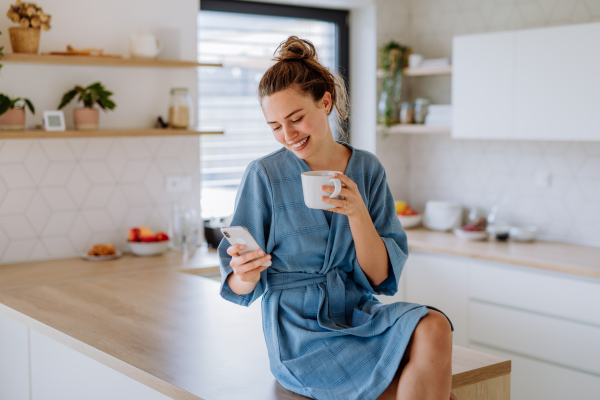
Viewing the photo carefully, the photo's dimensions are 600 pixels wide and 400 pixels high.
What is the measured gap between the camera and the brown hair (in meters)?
1.52

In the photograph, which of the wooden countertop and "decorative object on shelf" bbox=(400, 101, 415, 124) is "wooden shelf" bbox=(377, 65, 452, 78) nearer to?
"decorative object on shelf" bbox=(400, 101, 415, 124)

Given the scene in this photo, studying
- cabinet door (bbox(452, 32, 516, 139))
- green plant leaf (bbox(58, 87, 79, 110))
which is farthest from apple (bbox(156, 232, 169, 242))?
cabinet door (bbox(452, 32, 516, 139))

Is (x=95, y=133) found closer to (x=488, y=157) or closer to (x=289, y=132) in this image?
(x=289, y=132)

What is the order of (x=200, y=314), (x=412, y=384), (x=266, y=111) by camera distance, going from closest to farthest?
(x=412, y=384) → (x=266, y=111) → (x=200, y=314)

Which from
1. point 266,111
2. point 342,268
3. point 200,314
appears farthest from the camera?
point 200,314

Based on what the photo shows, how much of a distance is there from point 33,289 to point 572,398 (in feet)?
7.94

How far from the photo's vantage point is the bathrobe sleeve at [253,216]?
1.59 m

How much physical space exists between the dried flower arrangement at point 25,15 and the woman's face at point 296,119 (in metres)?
1.78

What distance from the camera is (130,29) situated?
10.9 feet

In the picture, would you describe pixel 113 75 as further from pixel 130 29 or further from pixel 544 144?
pixel 544 144

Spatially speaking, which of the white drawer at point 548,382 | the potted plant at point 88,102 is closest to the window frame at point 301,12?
the potted plant at point 88,102

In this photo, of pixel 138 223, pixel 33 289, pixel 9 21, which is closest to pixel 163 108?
pixel 138 223

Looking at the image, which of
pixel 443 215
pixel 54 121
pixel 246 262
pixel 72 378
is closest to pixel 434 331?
pixel 246 262

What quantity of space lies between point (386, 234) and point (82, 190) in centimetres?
203
